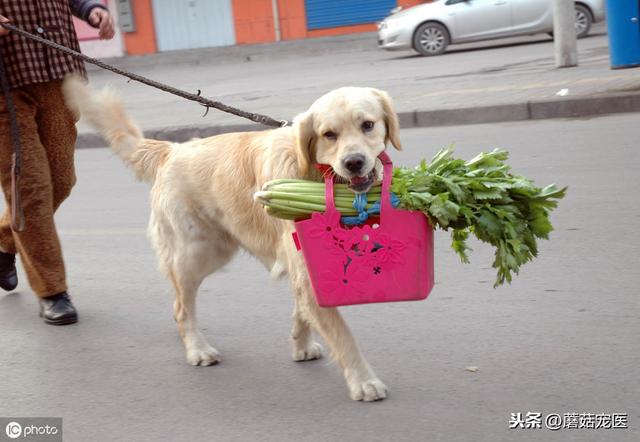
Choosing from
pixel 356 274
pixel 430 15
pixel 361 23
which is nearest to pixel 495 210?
pixel 356 274

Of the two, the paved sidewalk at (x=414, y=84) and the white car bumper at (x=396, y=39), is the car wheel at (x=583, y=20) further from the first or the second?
the white car bumper at (x=396, y=39)

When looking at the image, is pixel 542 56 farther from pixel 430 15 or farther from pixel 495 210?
pixel 495 210

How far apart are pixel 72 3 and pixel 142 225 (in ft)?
8.00

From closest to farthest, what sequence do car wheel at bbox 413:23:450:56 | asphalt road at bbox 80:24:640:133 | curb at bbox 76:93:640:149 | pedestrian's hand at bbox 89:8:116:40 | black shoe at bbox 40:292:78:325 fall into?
pedestrian's hand at bbox 89:8:116:40, black shoe at bbox 40:292:78:325, curb at bbox 76:93:640:149, asphalt road at bbox 80:24:640:133, car wheel at bbox 413:23:450:56

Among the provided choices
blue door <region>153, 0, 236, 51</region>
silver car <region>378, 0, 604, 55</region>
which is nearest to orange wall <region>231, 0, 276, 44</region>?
blue door <region>153, 0, 236, 51</region>

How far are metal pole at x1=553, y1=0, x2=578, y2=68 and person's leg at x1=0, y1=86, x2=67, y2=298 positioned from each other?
9.10 metres

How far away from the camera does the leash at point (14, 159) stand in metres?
Answer: 4.55

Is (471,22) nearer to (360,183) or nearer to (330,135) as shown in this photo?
(330,135)

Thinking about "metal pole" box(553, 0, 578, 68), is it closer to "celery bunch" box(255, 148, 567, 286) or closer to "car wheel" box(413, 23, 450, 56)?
"car wheel" box(413, 23, 450, 56)

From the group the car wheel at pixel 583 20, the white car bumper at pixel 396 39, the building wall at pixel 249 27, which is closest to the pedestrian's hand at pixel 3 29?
the white car bumper at pixel 396 39

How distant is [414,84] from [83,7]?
30.0 feet

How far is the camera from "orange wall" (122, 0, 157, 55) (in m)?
28.3

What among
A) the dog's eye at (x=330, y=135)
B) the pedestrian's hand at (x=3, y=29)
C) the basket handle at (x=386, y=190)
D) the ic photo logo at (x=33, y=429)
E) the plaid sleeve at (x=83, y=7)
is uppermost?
the plaid sleeve at (x=83, y=7)

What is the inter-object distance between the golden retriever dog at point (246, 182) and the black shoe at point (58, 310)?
0.86 m
